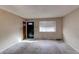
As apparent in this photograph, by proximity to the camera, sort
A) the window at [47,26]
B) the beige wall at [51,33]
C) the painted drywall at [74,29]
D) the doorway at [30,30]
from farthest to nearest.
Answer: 1. the doorway at [30,30]
2. the window at [47,26]
3. the beige wall at [51,33]
4. the painted drywall at [74,29]

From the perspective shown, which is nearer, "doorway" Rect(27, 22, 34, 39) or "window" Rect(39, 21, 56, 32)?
"window" Rect(39, 21, 56, 32)

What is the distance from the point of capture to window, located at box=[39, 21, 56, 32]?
34.0 ft

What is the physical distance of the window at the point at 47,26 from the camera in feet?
34.0

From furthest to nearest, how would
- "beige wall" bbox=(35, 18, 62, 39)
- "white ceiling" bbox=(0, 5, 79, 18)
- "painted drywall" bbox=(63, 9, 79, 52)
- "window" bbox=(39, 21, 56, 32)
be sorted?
1. "window" bbox=(39, 21, 56, 32)
2. "beige wall" bbox=(35, 18, 62, 39)
3. "painted drywall" bbox=(63, 9, 79, 52)
4. "white ceiling" bbox=(0, 5, 79, 18)

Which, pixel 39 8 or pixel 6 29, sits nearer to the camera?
pixel 39 8

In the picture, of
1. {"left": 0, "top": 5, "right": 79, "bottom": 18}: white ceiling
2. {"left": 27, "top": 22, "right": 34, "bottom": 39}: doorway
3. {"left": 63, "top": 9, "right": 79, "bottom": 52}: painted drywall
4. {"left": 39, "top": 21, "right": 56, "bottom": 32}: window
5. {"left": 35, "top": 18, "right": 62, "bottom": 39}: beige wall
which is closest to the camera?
{"left": 0, "top": 5, "right": 79, "bottom": 18}: white ceiling

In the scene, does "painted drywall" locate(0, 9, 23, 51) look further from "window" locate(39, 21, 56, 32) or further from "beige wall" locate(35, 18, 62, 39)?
"window" locate(39, 21, 56, 32)

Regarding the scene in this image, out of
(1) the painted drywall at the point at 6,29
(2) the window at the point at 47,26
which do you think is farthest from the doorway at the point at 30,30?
(1) the painted drywall at the point at 6,29

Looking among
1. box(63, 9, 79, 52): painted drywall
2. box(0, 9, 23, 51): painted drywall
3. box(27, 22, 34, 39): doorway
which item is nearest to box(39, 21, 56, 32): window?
box(27, 22, 34, 39): doorway

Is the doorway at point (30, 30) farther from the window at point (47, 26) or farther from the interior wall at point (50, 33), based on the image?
the window at point (47, 26)

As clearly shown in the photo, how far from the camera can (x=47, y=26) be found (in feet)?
34.2

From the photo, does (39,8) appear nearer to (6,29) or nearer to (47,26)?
(6,29)

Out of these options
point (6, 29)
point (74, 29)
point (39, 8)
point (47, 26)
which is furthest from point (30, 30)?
point (39, 8)
